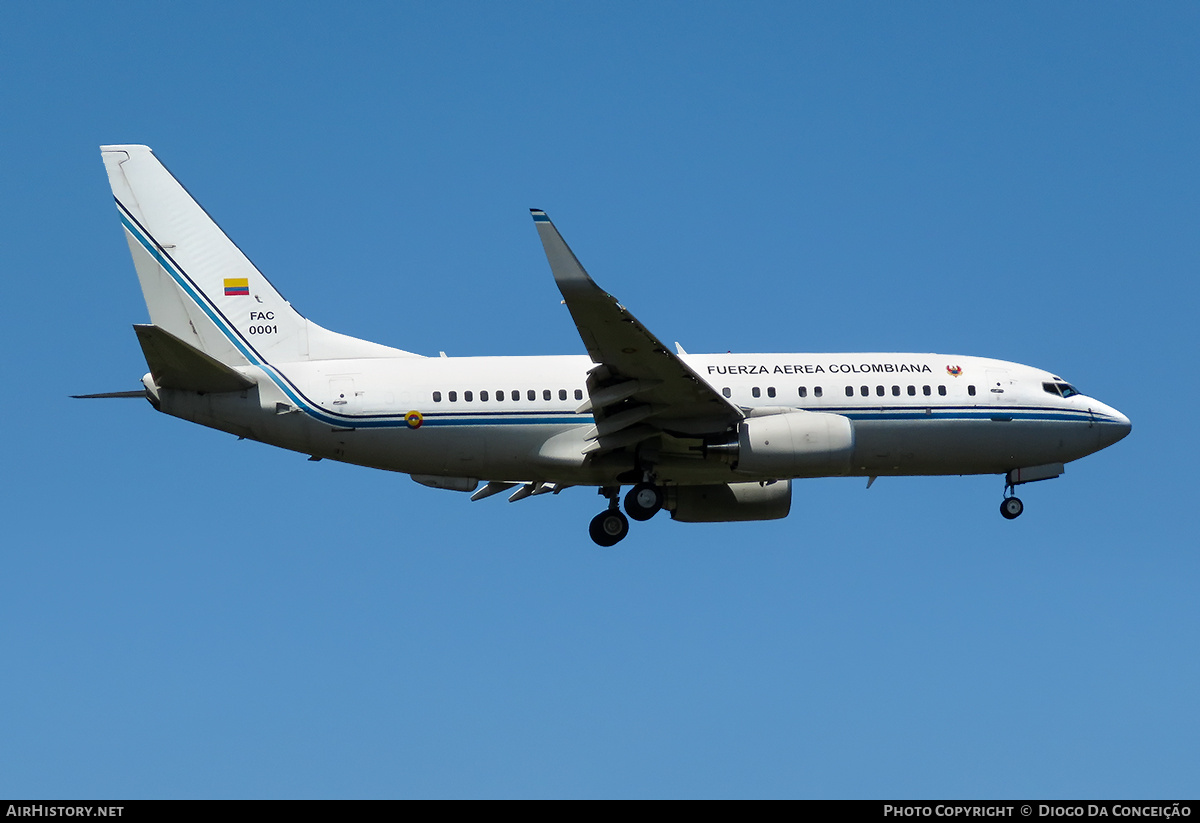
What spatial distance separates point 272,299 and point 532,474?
27.1ft

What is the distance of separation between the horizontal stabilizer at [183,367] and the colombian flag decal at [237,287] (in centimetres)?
284

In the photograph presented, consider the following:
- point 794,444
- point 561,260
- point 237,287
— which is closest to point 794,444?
point 794,444

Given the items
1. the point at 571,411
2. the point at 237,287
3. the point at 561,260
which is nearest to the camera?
the point at 561,260

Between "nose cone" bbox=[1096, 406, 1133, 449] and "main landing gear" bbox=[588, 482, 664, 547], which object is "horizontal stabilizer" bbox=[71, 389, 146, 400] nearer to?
"main landing gear" bbox=[588, 482, 664, 547]

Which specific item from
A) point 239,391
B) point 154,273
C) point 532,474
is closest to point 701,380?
point 532,474

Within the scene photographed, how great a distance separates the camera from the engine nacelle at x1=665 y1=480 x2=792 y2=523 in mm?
41500

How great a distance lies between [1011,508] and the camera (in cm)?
4109

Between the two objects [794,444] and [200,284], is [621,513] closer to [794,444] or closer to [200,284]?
[794,444]

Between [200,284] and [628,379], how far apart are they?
11.8 m

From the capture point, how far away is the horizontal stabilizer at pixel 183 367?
112ft

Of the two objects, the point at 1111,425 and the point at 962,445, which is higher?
the point at 1111,425

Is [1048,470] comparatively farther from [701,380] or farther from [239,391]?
[239,391]

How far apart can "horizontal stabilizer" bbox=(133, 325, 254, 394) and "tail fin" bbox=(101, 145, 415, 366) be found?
198cm

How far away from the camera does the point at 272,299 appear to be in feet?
129
